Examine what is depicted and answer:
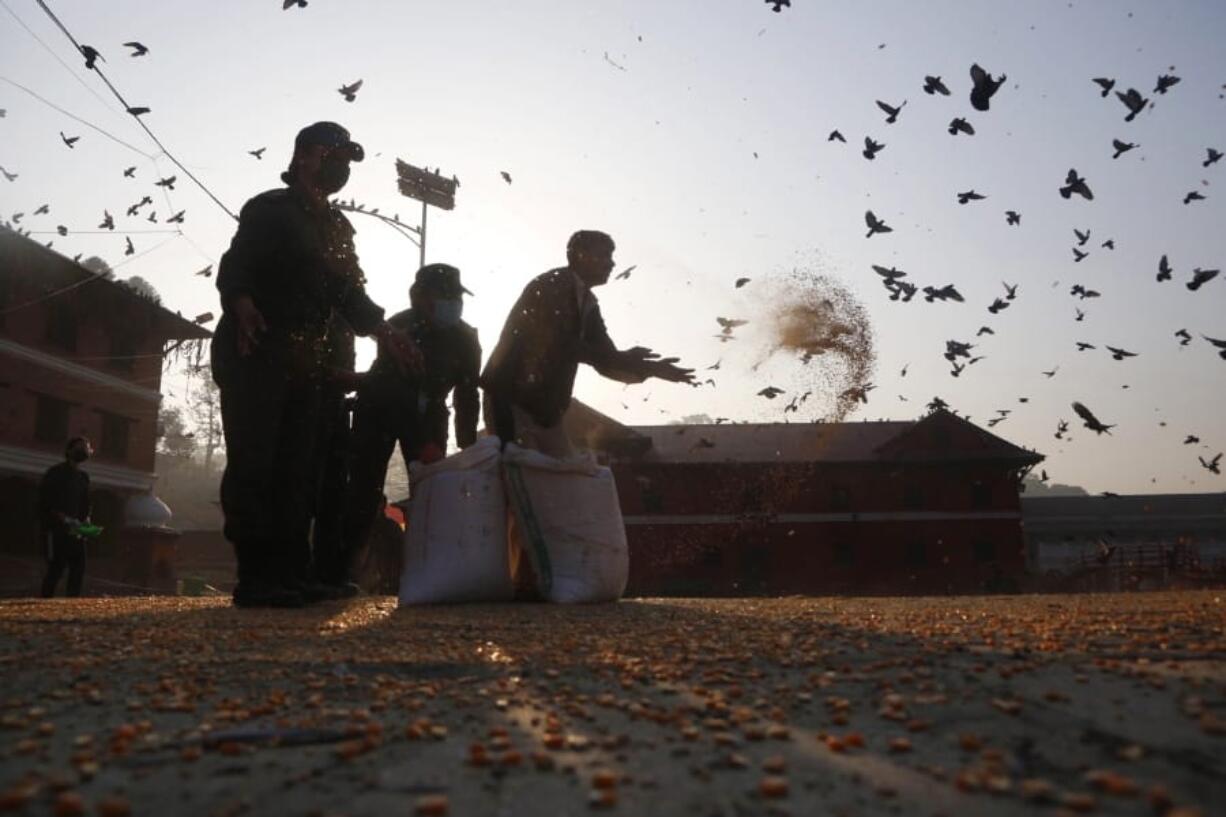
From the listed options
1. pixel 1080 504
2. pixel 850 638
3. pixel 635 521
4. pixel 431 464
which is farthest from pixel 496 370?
pixel 1080 504

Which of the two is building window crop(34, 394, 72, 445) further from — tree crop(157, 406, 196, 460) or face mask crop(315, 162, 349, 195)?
tree crop(157, 406, 196, 460)

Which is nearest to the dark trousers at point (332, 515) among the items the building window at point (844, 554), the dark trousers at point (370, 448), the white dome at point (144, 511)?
the dark trousers at point (370, 448)

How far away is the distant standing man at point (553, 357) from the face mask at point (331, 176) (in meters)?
1.20

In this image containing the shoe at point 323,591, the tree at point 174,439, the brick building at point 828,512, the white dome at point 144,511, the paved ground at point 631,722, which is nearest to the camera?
the paved ground at point 631,722

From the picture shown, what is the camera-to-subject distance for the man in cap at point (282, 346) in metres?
4.69

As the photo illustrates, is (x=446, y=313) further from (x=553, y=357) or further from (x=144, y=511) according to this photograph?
(x=144, y=511)

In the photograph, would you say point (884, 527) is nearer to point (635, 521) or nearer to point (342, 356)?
point (635, 521)

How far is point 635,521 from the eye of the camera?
3741 centimetres

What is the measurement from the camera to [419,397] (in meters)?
6.03

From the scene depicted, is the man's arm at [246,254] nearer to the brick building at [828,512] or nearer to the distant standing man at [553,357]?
the distant standing man at [553,357]

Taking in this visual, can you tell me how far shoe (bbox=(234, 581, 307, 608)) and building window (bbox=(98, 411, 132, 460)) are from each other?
27.2 metres

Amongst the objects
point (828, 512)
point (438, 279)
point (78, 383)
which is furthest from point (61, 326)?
point (828, 512)

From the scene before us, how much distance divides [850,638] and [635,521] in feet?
113

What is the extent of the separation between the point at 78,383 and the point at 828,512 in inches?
1023
